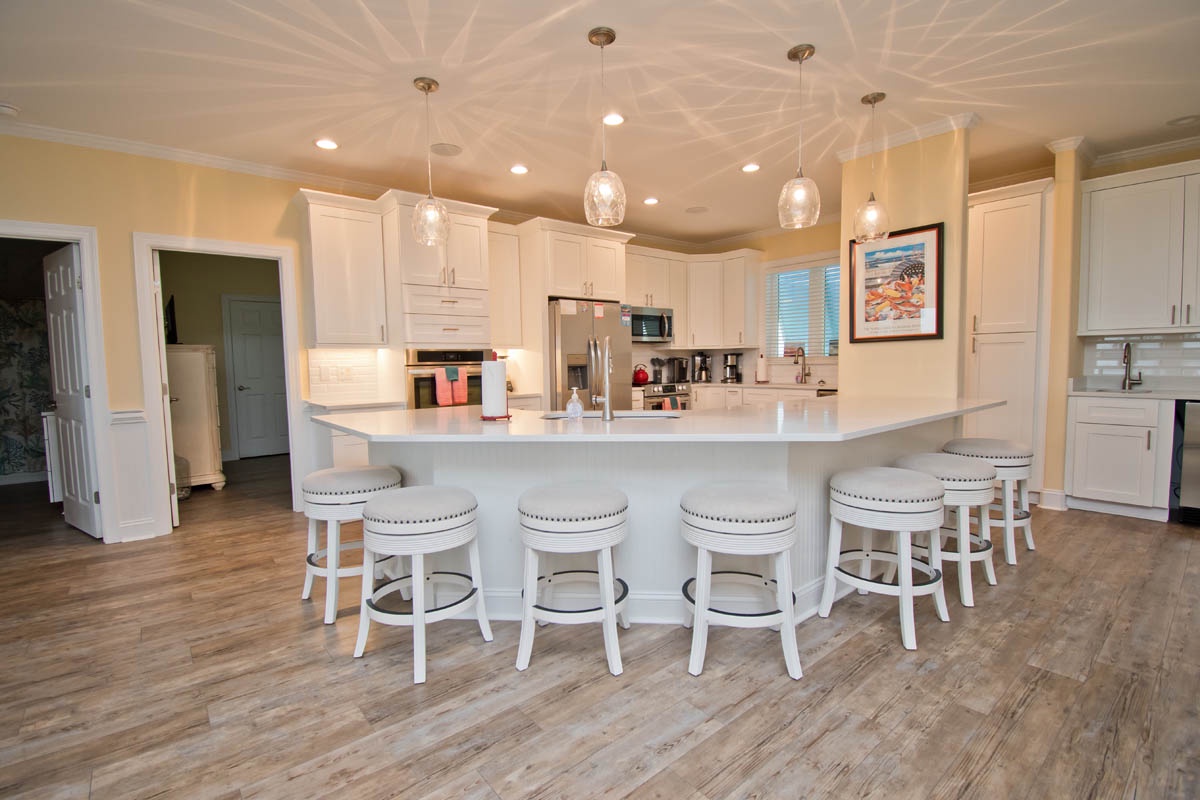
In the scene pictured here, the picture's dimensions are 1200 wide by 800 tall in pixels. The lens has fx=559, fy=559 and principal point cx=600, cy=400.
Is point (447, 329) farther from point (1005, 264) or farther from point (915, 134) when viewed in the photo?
point (1005, 264)

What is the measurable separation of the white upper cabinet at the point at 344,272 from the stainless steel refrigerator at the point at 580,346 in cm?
146

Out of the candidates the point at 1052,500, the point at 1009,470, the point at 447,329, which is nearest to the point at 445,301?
the point at 447,329

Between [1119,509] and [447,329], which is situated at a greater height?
[447,329]

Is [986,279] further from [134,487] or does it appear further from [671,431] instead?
[134,487]

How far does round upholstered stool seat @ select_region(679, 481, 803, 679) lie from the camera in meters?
1.94

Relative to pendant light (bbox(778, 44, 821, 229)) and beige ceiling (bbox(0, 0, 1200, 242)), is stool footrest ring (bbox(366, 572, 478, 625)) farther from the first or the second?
beige ceiling (bbox(0, 0, 1200, 242))

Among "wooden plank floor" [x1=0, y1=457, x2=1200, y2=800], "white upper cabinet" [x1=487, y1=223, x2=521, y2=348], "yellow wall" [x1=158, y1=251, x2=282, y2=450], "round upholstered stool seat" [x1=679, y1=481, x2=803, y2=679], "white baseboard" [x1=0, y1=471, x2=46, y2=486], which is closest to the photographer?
"wooden plank floor" [x1=0, y1=457, x2=1200, y2=800]

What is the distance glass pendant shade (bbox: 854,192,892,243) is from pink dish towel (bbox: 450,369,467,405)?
3068 mm

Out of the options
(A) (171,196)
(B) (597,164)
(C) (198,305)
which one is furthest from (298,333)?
(C) (198,305)

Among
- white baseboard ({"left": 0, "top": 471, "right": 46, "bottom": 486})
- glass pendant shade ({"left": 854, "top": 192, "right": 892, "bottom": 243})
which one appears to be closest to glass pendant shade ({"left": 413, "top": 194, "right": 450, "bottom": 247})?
glass pendant shade ({"left": 854, "top": 192, "right": 892, "bottom": 243})

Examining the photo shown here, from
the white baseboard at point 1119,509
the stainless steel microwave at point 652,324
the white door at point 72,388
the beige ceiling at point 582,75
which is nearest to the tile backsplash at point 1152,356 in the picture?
the white baseboard at point 1119,509

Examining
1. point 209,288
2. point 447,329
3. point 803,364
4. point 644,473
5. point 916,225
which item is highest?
point 209,288

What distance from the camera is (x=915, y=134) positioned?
3588 mm

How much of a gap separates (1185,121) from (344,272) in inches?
→ 226
